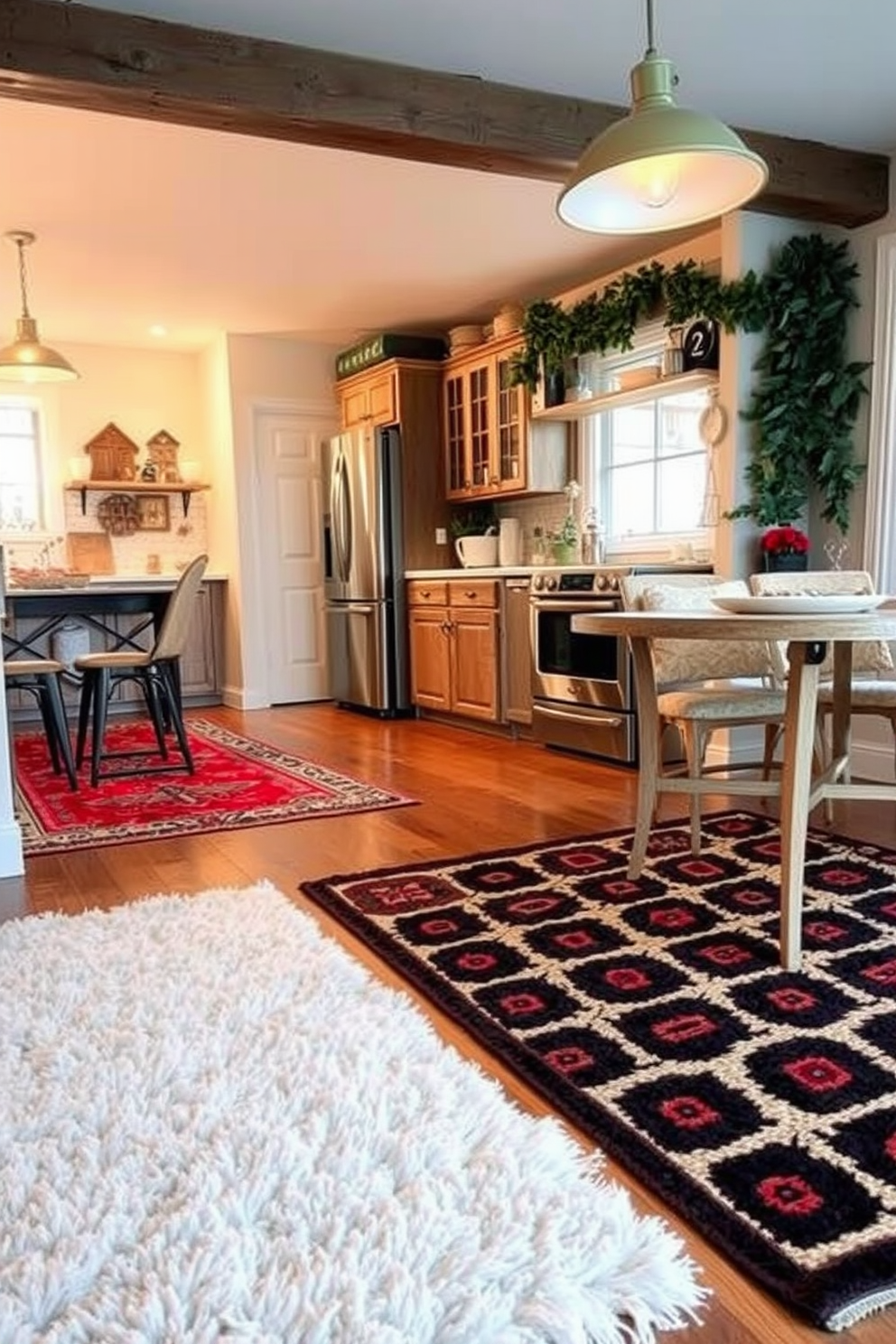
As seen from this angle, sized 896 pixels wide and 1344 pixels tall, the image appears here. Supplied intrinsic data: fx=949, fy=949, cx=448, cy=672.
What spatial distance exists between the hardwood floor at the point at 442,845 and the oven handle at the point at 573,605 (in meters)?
0.69

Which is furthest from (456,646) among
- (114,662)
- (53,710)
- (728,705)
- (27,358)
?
(728,705)

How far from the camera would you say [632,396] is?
14.9 ft

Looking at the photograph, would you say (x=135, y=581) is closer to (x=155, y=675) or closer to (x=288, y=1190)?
(x=155, y=675)

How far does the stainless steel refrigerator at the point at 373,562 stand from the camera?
19.0ft

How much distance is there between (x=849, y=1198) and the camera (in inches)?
48.4

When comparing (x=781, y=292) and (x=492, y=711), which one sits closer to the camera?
(x=781, y=292)

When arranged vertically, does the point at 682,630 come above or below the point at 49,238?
below

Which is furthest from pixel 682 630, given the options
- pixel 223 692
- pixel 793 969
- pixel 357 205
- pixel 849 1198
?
pixel 223 692

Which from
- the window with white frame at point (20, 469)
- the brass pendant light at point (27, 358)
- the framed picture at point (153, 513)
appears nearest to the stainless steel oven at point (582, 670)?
the brass pendant light at point (27, 358)

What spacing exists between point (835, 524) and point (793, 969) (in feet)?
8.11

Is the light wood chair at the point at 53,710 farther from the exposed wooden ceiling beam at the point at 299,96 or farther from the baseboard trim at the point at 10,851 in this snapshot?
the exposed wooden ceiling beam at the point at 299,96

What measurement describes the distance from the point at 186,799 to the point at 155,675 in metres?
0.87

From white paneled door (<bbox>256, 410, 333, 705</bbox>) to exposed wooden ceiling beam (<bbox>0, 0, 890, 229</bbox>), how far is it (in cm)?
329

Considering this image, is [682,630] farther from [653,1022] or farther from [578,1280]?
[578,1280]
